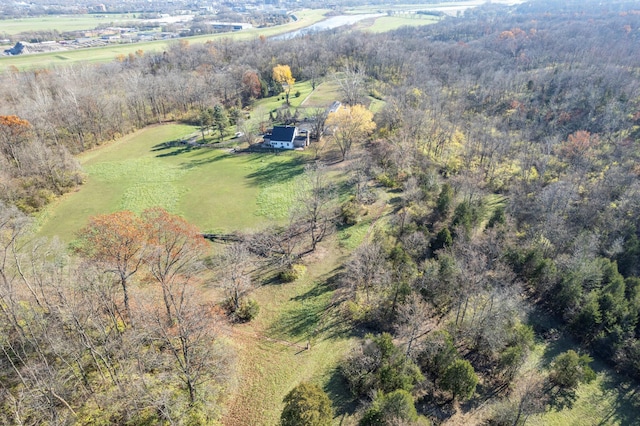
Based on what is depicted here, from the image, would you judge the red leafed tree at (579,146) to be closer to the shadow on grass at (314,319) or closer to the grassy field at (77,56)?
the shadow on grass at (314,319)

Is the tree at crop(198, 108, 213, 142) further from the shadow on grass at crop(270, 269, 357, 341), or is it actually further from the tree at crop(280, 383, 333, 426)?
the tree at crop(280, 383, 333, 426)

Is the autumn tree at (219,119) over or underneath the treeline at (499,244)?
over

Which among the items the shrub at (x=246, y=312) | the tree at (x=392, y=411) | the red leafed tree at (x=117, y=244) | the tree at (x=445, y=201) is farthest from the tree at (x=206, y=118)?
the tree at (x=392, y=411)

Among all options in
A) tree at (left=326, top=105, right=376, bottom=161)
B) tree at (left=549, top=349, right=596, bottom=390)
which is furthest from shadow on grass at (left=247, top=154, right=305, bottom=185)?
tree at (left=549, top=349, right=596, bottom=390)

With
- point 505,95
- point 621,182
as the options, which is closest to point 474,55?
point 505,95

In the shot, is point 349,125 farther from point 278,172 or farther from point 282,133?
point 278,172

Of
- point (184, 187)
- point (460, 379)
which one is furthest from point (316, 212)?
point (460, 379)
